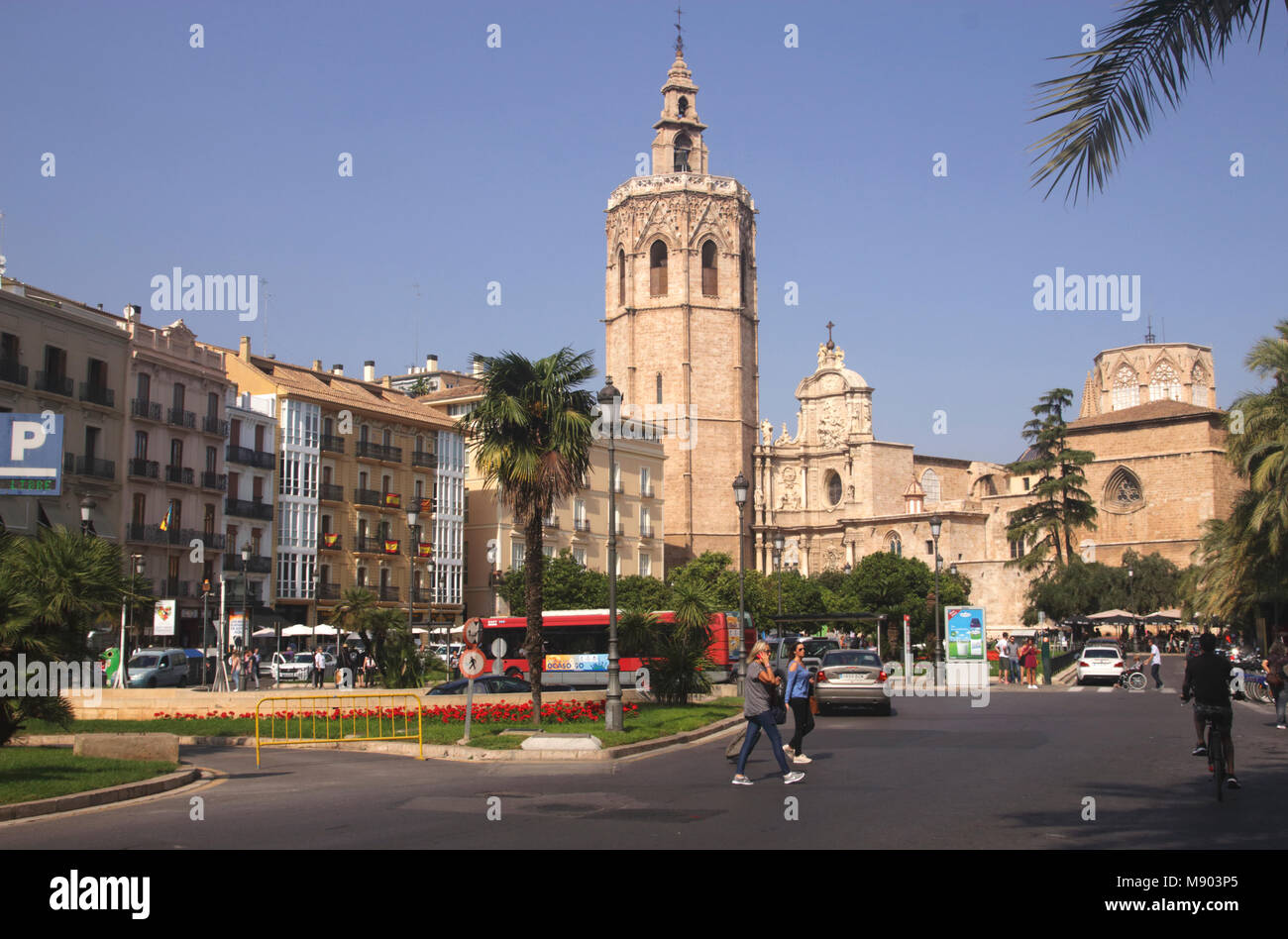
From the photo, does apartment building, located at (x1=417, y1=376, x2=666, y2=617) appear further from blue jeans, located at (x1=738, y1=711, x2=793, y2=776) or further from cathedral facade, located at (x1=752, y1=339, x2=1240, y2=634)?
blue jeans, located at (x1=738, y1=711, x2=793, y2=776)

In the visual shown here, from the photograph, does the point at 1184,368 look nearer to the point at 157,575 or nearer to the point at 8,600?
the point at 157,575

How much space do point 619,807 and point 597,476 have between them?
67.6m

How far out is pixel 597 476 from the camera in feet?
262

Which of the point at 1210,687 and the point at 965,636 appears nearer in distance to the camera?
the point at 1210,687

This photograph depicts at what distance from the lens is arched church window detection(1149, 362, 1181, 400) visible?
10612 cm

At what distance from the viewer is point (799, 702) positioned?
17000 mm

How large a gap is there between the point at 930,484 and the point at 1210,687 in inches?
3638

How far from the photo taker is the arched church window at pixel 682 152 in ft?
329

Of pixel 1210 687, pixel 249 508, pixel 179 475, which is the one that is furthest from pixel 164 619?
pixel 249 508

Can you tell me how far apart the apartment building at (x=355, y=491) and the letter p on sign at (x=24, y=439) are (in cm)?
3383

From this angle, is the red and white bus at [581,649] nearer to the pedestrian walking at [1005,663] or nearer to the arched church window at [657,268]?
the pedestrian walking at [1005,663]

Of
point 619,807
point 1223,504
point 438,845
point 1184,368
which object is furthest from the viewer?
point 1184,368

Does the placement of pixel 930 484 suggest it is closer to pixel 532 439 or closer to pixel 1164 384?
pixel 1164 384
